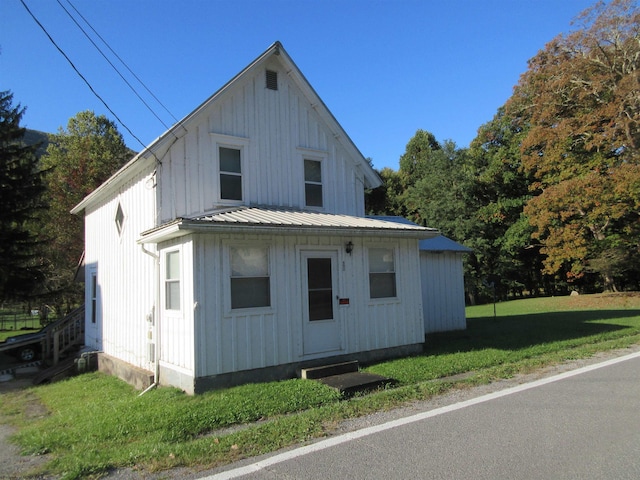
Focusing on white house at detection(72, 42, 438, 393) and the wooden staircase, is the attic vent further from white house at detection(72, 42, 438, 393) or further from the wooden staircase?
the wooden staircase

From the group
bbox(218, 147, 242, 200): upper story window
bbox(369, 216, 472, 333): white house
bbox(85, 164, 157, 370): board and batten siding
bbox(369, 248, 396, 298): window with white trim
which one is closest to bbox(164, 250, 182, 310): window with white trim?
bbox(85, 164, 157, 370): board and batten siding

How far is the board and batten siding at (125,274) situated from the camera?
985 centimetres

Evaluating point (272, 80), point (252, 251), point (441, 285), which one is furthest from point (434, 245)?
point (252, 251)

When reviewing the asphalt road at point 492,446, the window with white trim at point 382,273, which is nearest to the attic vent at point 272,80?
the window with white trim at point 382,273

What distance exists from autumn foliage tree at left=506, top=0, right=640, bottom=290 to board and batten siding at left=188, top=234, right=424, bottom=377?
18987 mm

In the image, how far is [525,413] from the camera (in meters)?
5.90

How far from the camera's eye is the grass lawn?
5.04 m

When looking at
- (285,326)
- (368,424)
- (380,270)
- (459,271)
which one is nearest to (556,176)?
(459,271)

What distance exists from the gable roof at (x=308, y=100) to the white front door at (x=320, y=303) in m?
3.57

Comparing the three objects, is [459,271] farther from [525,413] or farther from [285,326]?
[525,413]

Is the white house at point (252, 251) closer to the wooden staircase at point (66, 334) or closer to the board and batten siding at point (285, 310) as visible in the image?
the board and batten siding at point (285, 310)

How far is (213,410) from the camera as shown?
6.40 metres

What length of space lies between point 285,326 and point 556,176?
2628cm

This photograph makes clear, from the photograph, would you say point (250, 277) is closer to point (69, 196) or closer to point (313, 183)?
point (313, 183)
